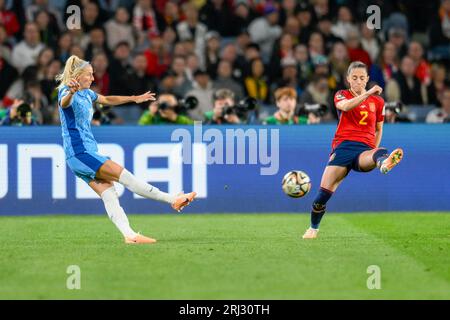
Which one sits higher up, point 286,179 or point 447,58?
point 447,58

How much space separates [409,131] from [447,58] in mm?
5244

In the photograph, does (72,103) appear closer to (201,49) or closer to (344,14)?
(201,49)

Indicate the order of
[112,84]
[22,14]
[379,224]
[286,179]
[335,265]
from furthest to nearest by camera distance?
[22,14], [112,84], [379,224], [286,179], [335,265]

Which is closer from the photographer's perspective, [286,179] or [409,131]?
[286,179]

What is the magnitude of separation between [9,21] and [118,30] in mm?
1943

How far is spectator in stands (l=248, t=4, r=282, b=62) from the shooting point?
2055 cm

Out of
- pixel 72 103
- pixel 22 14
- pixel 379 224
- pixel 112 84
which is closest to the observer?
pixel 72 103

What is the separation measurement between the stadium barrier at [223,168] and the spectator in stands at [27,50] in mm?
3660

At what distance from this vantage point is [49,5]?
20453 millimetres

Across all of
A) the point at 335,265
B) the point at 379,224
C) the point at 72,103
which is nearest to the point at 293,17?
the point at 379,224

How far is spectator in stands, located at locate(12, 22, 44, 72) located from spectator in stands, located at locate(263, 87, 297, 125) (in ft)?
15.9

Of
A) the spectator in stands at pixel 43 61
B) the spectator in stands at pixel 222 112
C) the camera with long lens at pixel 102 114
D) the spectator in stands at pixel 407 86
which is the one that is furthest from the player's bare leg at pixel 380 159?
the spectator in stands at pixel 43 61

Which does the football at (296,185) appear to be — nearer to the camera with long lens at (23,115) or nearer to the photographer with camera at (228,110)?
the photographer with camera at (228,110)

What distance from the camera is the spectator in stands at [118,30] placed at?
64.5 ft
